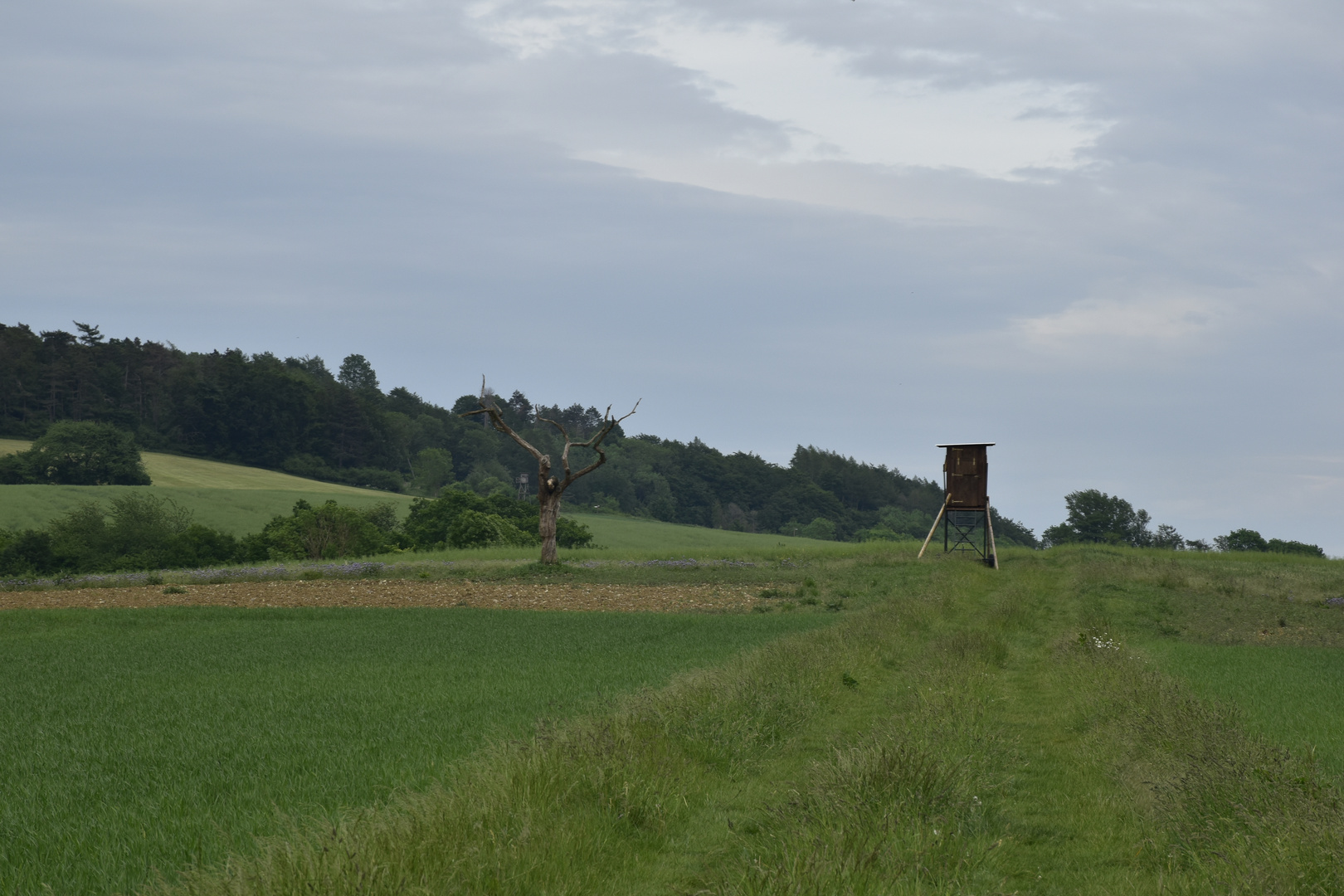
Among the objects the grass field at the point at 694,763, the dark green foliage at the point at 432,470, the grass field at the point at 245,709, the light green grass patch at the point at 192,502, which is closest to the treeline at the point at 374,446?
the dark green foliage at the point at 432,470

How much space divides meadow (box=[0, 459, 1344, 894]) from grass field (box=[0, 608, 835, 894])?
6cm

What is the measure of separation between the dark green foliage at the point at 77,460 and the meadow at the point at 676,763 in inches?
3062

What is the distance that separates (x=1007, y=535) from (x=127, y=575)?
106539 mm

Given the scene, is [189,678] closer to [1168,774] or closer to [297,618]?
[297,618]

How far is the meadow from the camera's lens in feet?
20.1

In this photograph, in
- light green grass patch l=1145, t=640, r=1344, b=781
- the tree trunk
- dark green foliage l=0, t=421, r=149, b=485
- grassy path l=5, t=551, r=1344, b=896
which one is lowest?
light green grass patch l=1145, t=640, r=1344, b=781

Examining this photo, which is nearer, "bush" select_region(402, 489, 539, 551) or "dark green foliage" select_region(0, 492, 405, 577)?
"dark green foliage" select_region(0, 492, 405, 577)

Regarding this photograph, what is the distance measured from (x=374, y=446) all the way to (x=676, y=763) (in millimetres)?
121082

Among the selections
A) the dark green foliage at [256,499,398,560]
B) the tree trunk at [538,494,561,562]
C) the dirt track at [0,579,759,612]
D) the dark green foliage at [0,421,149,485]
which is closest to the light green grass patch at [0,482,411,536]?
the dark green foliage at [0,421,149,485]

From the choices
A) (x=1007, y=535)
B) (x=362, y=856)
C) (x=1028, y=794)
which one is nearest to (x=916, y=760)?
(x=1028, y=794)

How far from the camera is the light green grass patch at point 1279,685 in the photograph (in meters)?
10.9

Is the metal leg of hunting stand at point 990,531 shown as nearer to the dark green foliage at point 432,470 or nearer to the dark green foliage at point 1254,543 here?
the dark green foliage at point 1254,543

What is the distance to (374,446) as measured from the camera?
12319cm

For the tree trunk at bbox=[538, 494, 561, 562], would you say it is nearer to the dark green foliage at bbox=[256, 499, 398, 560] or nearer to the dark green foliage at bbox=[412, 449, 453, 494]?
the dark green foliage at bbox=[256, 499, 398, 560]
